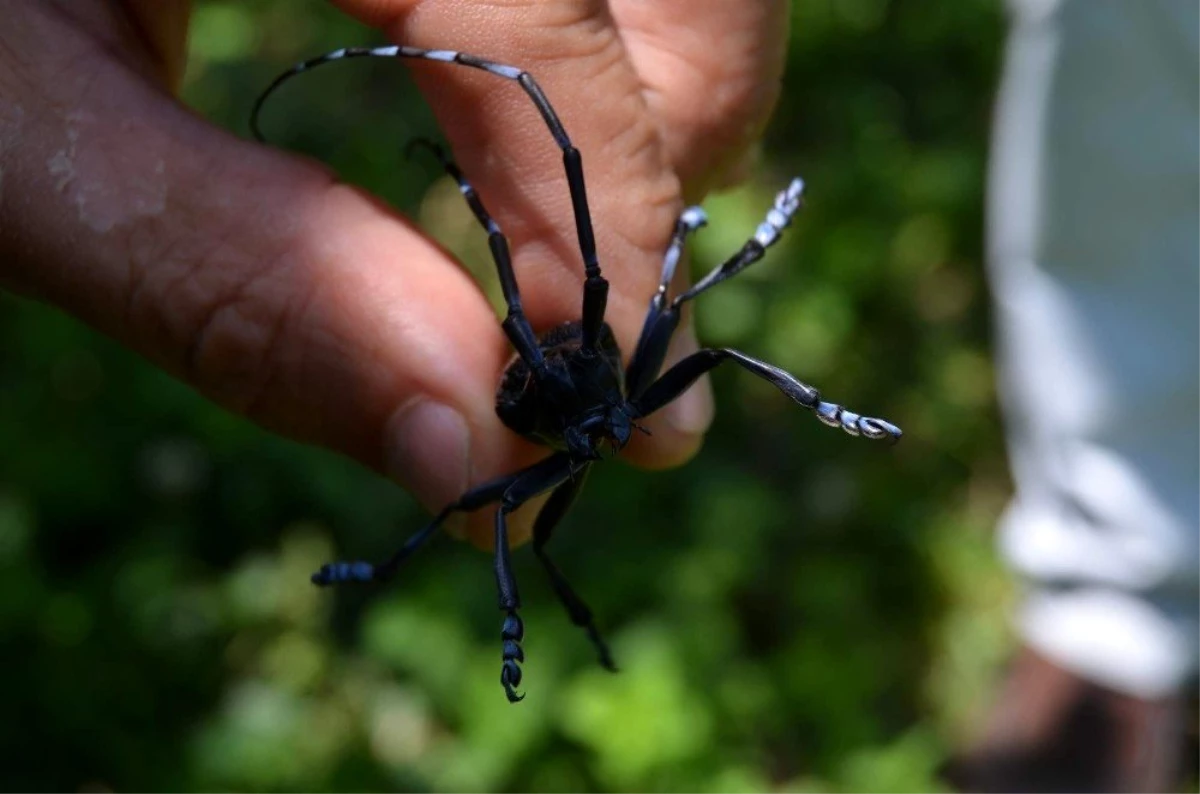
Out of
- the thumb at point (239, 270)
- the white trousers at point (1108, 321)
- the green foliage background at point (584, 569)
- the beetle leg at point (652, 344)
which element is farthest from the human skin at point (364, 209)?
the white trousers at point (1108, 321)

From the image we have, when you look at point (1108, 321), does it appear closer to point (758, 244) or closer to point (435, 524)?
point (758, 244)

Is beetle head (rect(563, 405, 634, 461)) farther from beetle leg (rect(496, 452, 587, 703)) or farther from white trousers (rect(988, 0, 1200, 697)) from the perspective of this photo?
white trousers (rect(988, 0, 1200, 697))

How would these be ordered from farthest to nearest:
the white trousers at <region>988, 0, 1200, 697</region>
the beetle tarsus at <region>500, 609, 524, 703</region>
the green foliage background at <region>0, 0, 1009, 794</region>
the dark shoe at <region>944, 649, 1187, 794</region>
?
the dark shoe at <region>944, 649, 1187, 794</region>
the green foliage background at <region>0, 0, 1009, 794</region>
the white trousers at <region>988, 0, 1200, 697</region>
the beetle tarsus at <region>500, 609, 524, 703</region>

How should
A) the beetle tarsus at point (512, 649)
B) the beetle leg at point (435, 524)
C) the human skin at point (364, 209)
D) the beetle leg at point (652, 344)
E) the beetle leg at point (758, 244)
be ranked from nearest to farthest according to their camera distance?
the beetle tarsus at point (512, 649), the human skin at point (364, 209), the beetle leg at point (435, 524), the beetle leg at point (652, 344), the beetle leg at point (758, 244)

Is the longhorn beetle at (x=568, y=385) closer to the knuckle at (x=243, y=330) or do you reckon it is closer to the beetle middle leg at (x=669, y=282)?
the beetle middle leg at (x=669, y=282)

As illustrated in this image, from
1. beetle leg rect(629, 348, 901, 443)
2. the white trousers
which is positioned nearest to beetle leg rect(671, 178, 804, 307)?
beetle leg rect(629, 348, 901, 443)

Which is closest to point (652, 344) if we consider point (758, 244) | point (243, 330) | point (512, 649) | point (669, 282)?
point (669, 282)
